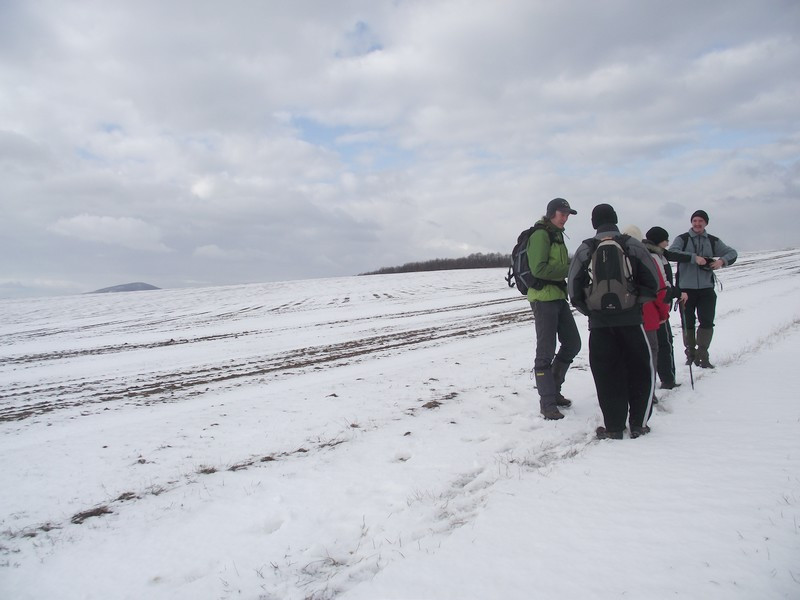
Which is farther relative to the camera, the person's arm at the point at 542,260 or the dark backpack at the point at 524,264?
the dark backpack at the point at 524,264

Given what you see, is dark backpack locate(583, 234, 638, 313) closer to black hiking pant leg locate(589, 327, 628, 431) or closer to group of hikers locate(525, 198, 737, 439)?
group of hikers locate(525, 198, 737, 439)

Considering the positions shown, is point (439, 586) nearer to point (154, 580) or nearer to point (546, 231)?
point (154, 580)

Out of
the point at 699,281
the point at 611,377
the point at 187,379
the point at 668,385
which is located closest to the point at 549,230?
the point at 611,377

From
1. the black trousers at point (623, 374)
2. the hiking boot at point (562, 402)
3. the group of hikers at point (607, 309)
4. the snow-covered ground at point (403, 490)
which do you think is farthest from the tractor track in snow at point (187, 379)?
the black trousers at point (623, 374)

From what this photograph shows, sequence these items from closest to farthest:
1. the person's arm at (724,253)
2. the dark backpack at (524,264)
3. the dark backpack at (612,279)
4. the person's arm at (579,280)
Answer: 1. the dark backpack at (612,279)
2. the person's arm at (579,280)
3. the dark backpack at (524,264)
4. the person's arm at (724,253)

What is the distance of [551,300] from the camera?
4961 millimetres

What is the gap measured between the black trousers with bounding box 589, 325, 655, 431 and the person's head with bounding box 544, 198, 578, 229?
1.28 meters

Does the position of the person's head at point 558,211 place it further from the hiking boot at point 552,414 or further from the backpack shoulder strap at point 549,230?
the hiking boot at point 552,414

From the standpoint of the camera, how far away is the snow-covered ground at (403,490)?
7.92 feet

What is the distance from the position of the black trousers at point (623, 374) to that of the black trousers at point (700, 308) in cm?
318

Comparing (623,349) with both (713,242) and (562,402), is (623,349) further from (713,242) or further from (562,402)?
(713,242)

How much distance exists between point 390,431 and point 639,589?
116 inches

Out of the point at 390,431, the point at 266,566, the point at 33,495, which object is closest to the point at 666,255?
the point at 390,431

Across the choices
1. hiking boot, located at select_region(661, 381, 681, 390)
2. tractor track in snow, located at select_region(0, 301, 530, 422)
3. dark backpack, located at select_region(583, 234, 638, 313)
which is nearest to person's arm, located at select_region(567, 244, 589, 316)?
dark backpack, located at select_region(583, 234, 638, 313)
